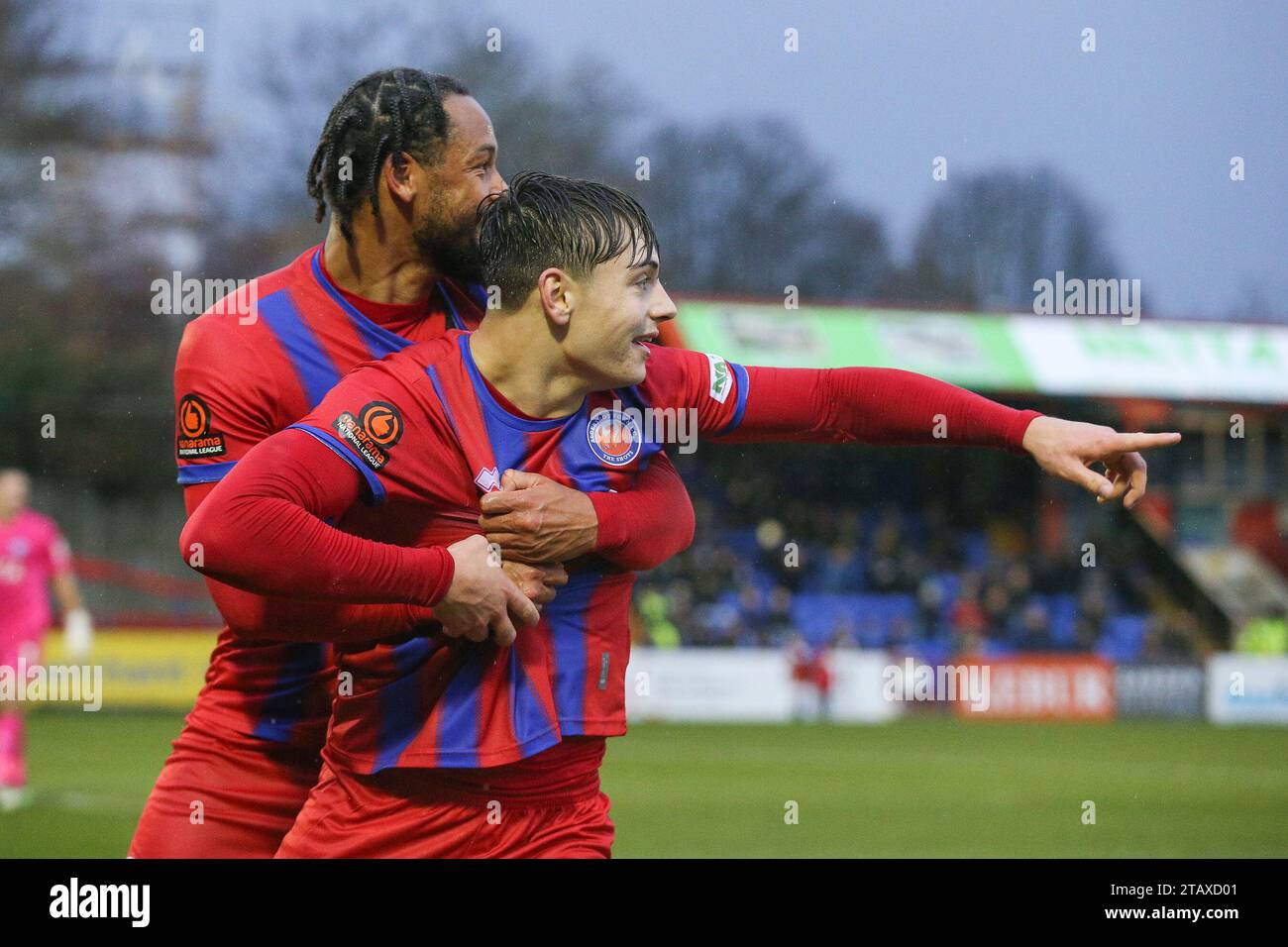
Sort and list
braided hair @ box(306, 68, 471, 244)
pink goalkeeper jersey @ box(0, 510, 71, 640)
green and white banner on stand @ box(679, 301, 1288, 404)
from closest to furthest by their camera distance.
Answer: braided hair @ box(306, 68, 471, 244)
pink goalkeeper jersey @ box(0, 510, 71, 640)
green and white banner on stand @ box(679, 301, 1288, 404)

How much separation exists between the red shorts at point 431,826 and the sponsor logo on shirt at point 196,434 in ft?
2.86

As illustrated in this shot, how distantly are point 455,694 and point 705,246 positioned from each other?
2228 centimetres

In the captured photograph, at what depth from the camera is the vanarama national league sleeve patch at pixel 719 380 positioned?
128 inches

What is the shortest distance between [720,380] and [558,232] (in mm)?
506

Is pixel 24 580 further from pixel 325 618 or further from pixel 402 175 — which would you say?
pixel 325 618

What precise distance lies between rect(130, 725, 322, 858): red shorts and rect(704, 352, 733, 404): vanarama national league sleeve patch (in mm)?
1462

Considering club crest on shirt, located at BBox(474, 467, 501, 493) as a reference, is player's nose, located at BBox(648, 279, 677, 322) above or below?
above

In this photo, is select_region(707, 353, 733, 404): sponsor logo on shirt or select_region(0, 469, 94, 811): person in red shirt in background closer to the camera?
select_region(707, 353, 733, 404): sponsor logo on shirt

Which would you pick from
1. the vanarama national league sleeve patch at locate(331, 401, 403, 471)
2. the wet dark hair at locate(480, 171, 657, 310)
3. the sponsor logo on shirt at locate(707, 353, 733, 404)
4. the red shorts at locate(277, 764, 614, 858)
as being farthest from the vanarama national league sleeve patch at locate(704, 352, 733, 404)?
the red shorts at locate(277, 764, 614, 858)

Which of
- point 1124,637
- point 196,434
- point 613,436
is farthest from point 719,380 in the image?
point 1124,637

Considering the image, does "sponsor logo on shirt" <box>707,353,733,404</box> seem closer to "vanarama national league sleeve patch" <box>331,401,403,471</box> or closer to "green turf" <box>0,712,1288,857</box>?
"vanarama national league sleeve patch" <box>331,401,403,471</box>

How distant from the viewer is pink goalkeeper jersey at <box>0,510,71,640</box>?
11.7 metres

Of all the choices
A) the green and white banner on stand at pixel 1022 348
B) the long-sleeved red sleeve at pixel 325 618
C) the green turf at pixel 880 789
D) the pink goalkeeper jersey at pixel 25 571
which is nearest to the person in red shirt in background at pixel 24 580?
the pink goalkeeper jersey at pixel 25 571

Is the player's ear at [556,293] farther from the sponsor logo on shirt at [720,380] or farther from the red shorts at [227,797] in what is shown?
the red shorts at [227,797]
